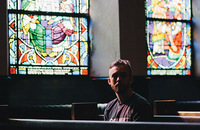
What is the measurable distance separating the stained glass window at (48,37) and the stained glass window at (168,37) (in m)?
1.21

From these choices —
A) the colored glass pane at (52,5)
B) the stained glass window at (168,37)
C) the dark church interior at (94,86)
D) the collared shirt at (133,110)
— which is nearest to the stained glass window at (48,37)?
the colored glass pane at (52,5)

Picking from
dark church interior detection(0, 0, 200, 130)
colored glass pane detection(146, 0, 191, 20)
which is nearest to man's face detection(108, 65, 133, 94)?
dark church interior detection(0, 0, 200, 130)

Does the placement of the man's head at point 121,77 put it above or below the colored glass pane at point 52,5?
below

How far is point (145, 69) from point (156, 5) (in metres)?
1.44

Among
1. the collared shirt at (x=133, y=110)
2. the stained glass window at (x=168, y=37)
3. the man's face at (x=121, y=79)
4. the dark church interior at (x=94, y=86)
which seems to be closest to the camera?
the collared shirt at (x=133, y=110)

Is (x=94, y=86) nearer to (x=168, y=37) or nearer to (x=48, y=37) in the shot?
(x=48, y=37)

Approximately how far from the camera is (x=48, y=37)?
628 cm

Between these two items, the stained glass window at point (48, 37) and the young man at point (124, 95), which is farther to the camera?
the stained glass window at point (48, 37)

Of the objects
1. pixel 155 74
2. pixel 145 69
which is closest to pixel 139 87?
pixel 145 69

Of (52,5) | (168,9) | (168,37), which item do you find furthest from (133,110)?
(168,9)

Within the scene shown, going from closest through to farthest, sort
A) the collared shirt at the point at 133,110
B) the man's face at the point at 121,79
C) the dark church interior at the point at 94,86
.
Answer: the collared shirt at the point at 133,110 < the man's face at the point at 121,79 < the dark church interior at the point at 94,86

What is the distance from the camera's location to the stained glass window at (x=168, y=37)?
22.4 feet

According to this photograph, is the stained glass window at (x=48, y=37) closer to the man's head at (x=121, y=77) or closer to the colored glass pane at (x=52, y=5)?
the colored glass pane at (x=52, y=5)

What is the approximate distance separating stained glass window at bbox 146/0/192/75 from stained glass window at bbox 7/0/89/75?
1.21 metres
